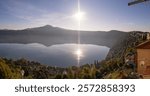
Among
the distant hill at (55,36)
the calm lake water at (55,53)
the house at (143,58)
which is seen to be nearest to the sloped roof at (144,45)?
the house at (143,58)

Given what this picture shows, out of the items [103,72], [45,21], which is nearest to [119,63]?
[103,72]

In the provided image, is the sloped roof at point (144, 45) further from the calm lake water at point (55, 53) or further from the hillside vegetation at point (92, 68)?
the calm lake water at point (55, 53)

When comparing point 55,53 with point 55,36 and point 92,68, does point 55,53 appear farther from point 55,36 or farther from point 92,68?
point 92,68

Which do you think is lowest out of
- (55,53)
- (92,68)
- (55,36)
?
(92,68)

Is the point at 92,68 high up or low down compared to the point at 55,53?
down

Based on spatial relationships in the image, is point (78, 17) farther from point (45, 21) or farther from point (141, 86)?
point (141, 86)

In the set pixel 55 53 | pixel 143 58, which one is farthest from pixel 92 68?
pixel 143 58
